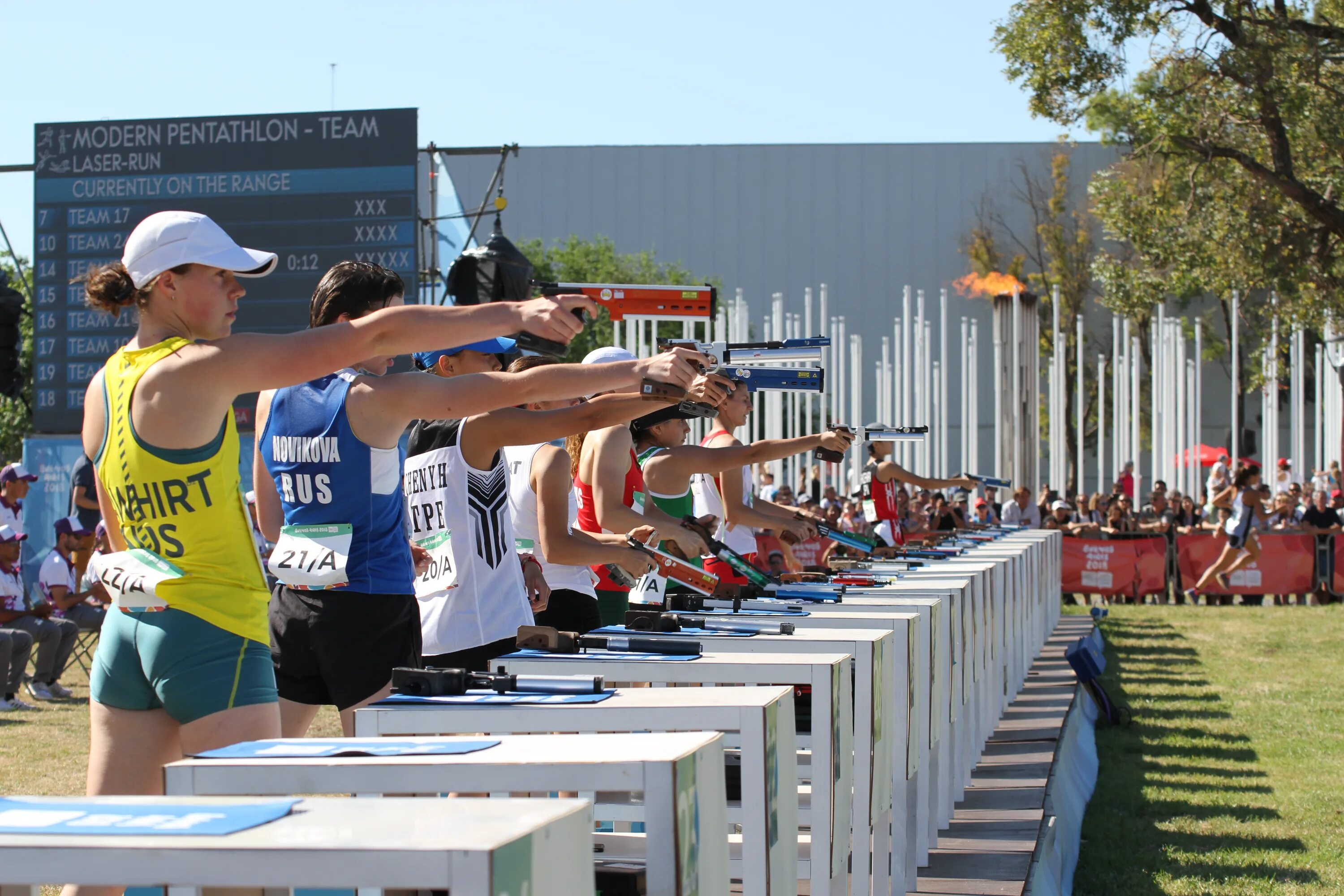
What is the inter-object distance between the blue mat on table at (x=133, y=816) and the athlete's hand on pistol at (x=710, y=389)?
80.9 inches

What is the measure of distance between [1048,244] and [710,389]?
46.4m

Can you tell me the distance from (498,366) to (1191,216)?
14868 millimetres

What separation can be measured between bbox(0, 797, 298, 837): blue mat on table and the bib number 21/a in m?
1.90

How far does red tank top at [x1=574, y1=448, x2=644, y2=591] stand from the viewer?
20.8 ft

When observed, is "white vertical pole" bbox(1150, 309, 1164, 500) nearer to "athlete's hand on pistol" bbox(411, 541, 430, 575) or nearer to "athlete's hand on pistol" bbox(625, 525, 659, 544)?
"athlete's hand on pistol" bbox(625, 525, 659, 544)

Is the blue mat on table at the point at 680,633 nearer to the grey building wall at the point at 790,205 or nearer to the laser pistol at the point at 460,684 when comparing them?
the laser pistol at the point at 460,684

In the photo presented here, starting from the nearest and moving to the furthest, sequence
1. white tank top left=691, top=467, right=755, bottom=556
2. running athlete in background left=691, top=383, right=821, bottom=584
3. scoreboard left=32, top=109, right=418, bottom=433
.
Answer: running athlete in background left=691, top=383, right=821, bottom=584
white tank top left=691, top=467, right=755, bottom=556
scoreboard left=32, top=109, right=418, bottom=433

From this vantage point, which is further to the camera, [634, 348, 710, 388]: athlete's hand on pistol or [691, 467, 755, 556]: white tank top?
[691, 467, 755, 556]: white tank top

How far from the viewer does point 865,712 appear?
13.0 ft

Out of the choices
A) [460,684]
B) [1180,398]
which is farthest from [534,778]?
[1180,398]

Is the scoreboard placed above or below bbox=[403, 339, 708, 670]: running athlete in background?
above

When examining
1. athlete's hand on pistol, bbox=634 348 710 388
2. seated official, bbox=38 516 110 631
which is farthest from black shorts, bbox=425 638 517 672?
seated official, bbox=38 516 110 631

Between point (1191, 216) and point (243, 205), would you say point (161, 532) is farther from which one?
point (1191, 216)

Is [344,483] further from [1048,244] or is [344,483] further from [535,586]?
[1048,244]
